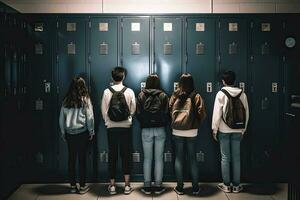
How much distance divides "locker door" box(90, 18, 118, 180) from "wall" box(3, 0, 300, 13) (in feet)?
2.30

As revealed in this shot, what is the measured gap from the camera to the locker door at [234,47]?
5586 mm

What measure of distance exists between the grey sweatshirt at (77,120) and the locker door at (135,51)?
32.1 inches

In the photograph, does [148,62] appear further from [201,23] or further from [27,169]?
[27,169]

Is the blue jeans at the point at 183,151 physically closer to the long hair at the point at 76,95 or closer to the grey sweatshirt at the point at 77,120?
the grey sweatshirt at the point at 77,120

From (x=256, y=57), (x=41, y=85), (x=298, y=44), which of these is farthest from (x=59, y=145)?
(x=298, y=44)

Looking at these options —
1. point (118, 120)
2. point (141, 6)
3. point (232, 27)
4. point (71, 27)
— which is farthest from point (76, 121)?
point (232, 27)

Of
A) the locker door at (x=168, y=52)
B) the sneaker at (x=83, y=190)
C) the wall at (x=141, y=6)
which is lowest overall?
the sneaker at (x=83, y=190)

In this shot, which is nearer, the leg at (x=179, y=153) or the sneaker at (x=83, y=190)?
the leg at (x=179, y=153)

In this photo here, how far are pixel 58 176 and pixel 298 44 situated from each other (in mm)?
3930

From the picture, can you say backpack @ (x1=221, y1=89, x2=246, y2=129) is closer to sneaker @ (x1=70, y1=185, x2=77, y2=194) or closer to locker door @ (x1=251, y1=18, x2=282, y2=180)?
locker door @ (x1=251, y1=18, x2=282, y2=180)

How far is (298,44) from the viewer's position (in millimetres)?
5609

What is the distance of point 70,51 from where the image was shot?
5.56 metres

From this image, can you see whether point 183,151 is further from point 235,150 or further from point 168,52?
point 168,52

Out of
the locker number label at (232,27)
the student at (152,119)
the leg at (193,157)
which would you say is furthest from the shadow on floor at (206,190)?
the locker number label at (232,27)
